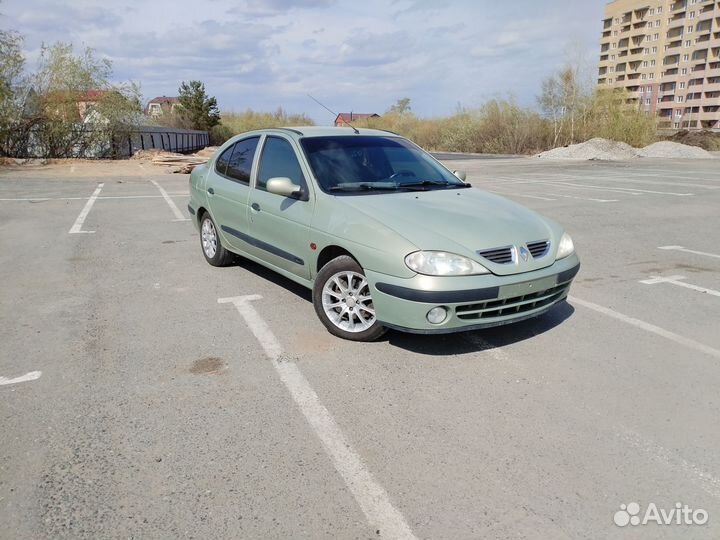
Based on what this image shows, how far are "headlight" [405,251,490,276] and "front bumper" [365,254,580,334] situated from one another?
A: 41 millimetres

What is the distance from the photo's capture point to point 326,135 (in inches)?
209

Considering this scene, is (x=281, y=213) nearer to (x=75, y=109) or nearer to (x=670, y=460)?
(x=670, y=460)

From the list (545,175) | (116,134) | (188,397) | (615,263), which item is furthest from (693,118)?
(188,397)

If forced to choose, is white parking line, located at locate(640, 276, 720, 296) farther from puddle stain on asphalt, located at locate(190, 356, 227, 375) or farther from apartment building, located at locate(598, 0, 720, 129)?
apartment building, located at locate(598, 0, 720, 129)

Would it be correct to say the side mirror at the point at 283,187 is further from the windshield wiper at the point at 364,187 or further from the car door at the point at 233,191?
the car door at the point at 233,191

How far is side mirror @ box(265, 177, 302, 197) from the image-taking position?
4.70 meters

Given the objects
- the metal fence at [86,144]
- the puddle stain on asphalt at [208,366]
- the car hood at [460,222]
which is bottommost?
the puddle stain on asphalt at [208,366]

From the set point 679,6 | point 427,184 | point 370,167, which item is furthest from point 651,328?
point 679,6

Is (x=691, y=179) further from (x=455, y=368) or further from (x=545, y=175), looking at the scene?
(x=455, y=368)

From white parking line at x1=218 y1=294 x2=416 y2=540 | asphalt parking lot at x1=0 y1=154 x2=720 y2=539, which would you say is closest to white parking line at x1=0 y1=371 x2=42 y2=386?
asphalt parking lot at x1=0 y1=154 x2=720 y2=539

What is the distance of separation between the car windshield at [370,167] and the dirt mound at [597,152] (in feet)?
99.5

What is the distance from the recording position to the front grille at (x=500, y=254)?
392cm

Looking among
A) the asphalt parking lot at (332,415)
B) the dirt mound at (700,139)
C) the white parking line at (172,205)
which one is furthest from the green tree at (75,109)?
the dirt mound at (700,139)

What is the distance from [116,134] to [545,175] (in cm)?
1953
